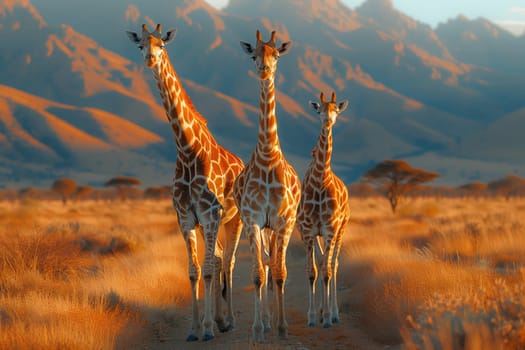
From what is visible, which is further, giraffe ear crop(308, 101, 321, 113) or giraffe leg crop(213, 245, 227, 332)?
giraffe ear crop(308, 101, 321, 113)

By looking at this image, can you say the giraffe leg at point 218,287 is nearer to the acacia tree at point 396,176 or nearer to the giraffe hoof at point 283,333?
the giraffe hoof at point 283,333

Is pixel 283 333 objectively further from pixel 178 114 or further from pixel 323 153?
pixel 178 114

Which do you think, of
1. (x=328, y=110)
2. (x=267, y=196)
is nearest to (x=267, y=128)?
(x=267, y=196)

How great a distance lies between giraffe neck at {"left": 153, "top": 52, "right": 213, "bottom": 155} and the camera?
8359mm

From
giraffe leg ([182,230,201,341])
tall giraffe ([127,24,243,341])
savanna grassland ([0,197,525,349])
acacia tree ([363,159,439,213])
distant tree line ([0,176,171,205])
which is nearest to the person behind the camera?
savanna grassland ([0,197,525,349])

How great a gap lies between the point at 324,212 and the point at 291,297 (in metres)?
2.88

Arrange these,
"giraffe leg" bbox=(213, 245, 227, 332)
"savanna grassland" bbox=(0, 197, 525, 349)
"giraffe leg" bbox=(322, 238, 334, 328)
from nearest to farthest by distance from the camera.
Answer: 1. "savanna grassland" bbox=(0, 197, 525, 349)
2. "giraffe leg" bbox=(213, 245, 227, 332)
3. "giraffe leg" bbox=(322, 238, 334, 328)

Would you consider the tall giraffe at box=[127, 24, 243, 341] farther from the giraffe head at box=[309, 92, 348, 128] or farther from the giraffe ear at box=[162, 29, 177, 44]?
the giraffe head at box=[309, 92, 348, 128]

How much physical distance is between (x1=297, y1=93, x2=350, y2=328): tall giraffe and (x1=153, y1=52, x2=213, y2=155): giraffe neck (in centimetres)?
188

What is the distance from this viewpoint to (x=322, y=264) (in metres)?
9.34

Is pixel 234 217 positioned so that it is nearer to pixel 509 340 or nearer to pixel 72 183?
A: pixel 509 340

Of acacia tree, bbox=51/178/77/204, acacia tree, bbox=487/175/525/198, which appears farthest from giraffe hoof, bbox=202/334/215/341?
acacia tree, bbox=487/175/525/198

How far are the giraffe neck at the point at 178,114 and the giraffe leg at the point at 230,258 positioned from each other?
4.34ft

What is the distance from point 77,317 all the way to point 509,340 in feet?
16.7
